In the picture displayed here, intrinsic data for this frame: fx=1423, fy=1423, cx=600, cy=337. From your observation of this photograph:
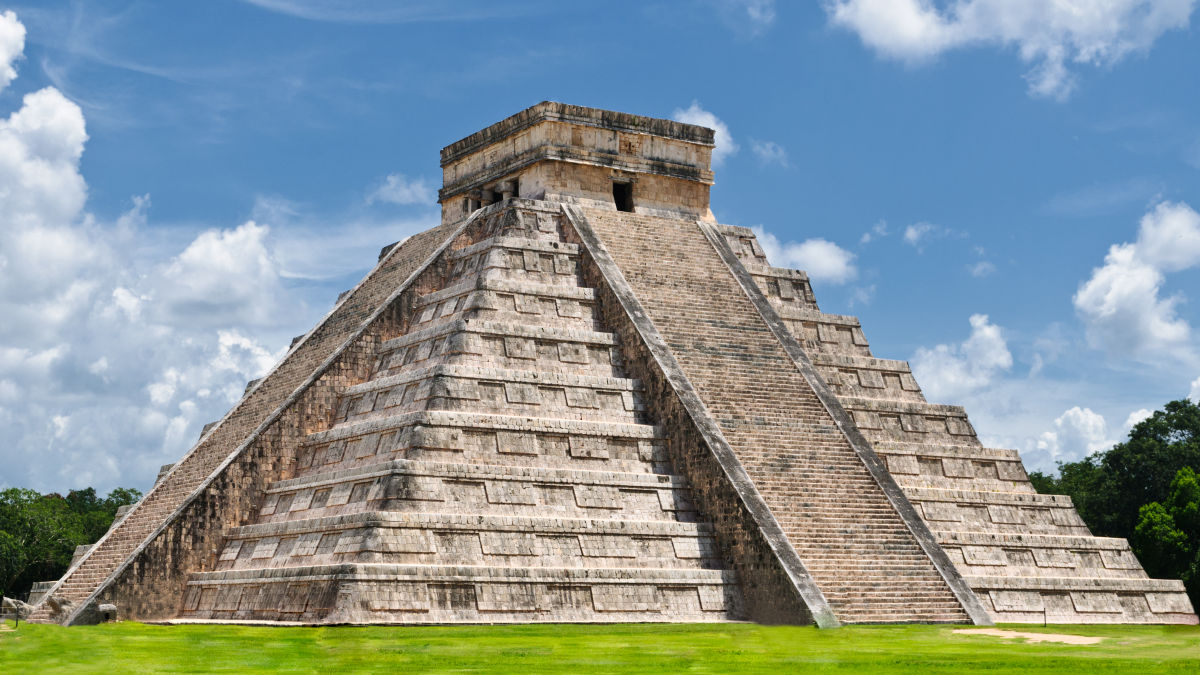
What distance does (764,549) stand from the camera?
1956 cm

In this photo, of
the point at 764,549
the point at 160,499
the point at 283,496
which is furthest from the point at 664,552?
the point at 160,499

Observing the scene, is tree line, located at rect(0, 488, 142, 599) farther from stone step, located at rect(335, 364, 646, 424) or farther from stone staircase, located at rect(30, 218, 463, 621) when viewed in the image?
stone step, located at rect(335, 364, 646, 424)

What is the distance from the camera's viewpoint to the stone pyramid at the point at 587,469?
19.2 meters

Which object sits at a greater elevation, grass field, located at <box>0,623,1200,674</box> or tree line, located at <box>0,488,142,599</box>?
tree line, located at <box>0,488,142,599</box>

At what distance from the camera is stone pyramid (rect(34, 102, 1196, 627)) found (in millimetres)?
19234

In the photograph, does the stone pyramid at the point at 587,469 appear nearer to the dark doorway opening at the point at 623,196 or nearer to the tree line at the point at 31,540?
the dark doorway opening at the point at 623,196

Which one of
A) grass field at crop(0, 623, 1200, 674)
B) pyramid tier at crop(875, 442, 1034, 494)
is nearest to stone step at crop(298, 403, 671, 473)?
grass field at crop(0, 623, 1200, 674)

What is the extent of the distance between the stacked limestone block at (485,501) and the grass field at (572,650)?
0.77 meters

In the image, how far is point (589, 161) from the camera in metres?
27.5

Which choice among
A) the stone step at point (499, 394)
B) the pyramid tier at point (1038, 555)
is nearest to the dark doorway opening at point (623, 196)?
the stone step at point (499, 394)

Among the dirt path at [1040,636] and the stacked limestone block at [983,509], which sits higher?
the stacked limestone block at [983,509]

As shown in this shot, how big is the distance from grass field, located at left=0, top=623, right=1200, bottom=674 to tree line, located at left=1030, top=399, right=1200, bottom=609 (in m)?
14.6

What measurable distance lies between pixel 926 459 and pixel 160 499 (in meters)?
12.8

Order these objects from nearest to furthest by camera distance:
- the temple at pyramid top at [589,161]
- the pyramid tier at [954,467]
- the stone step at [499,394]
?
the stone step at [499,394]
the pyramid tier at [954,467]
the temple at pyramid top at [589,161]
